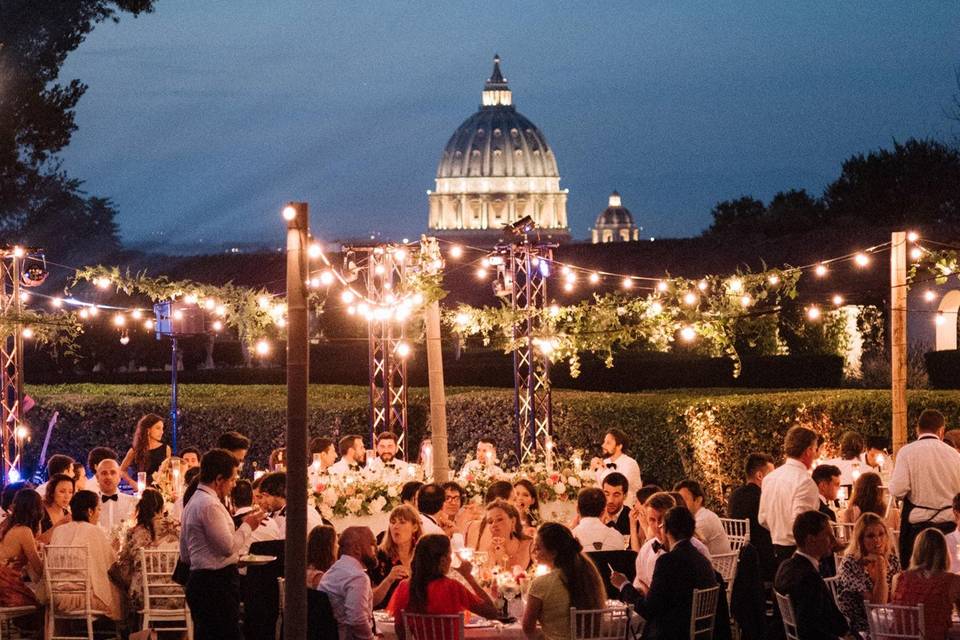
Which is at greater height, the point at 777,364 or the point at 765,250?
the point at 765,250

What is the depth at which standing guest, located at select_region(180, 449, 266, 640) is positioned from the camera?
24.1 ft

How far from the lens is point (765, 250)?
5634 cm

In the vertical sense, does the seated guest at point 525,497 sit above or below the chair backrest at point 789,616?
above

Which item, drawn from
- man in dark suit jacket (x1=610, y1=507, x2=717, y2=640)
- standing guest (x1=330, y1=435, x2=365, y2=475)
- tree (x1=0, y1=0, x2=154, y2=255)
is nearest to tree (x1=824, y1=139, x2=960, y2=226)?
tree (x1=0, y1=0, x2=154, y2=255)

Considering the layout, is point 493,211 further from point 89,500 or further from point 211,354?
point 89,500

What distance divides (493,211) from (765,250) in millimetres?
98892

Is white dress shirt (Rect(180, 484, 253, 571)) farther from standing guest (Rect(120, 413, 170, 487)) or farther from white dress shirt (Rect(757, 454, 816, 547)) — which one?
standing guest (Rect(120, 413, 170, 487))

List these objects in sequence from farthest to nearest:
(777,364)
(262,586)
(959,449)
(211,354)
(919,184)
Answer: (919,184)
(211,354)
(777,364)
(959,449)
(262,586)

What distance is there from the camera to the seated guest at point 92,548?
890 centimetres

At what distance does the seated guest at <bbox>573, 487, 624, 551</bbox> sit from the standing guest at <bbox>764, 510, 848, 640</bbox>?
1795mm

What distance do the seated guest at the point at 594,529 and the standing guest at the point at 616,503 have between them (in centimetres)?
89

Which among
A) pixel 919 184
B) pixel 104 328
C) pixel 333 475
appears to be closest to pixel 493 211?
pixel 919 184

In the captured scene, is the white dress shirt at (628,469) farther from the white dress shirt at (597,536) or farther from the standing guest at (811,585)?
the standing guest at (811,585)

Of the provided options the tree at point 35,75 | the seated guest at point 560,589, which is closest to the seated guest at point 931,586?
the seated guest at point 560,589
